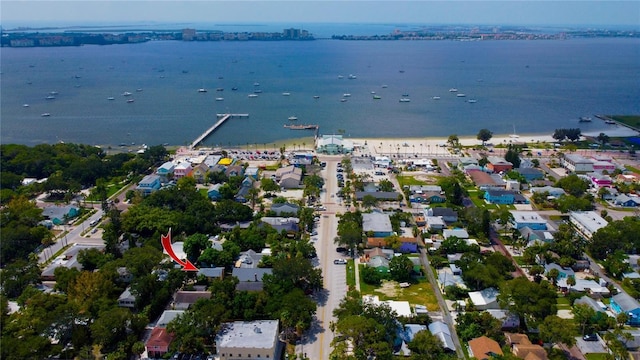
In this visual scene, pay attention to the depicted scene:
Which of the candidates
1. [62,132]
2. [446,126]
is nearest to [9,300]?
[62,132]

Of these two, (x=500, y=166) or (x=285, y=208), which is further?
(x=500, y=166)

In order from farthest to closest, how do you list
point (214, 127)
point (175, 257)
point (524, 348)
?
1. point (214, 127)
2. point (175, 257)
3. point (524, 348)

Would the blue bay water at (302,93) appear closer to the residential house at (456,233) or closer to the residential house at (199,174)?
the residential house at (199,174)

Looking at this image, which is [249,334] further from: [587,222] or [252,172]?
[587,222]

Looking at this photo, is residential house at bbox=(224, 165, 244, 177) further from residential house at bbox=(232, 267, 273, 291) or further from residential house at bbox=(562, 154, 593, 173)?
residential house at bbox=(562, 154, 593, 173)

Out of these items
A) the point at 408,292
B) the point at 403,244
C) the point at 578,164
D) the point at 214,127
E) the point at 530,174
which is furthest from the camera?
the point at 214,127

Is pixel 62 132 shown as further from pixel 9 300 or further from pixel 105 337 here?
pixel 105 337

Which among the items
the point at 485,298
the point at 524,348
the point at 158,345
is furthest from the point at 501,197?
the point at 158,345

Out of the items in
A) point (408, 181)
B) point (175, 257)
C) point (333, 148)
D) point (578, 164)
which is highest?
point (578, 164)
